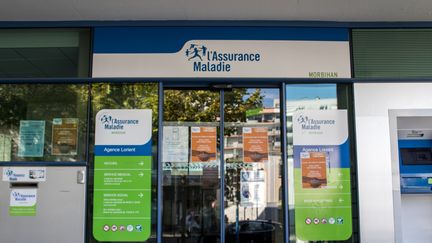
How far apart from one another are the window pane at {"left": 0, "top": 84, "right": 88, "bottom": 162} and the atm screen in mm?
3837

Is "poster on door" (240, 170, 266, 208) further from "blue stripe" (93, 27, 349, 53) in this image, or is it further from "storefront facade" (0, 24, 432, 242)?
"blue stripe" (93, 27, 349, 53)

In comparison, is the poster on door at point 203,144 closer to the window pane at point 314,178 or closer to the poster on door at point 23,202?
the window pane at point 314,178

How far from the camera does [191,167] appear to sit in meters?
5.49

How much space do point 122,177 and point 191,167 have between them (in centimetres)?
82

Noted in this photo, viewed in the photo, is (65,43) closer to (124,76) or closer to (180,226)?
(124,76)

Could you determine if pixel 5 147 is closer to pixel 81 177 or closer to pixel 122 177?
pixel 81 177

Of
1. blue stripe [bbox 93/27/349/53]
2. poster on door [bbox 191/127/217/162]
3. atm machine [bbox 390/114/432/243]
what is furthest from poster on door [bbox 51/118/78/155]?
atm machine [bbox 390/114/432/243]

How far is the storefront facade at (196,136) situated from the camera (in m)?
5.32

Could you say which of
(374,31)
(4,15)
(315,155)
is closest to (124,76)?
(4,15)

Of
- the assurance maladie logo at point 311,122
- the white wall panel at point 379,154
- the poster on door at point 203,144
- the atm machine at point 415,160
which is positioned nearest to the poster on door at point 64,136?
the poster on door at point 203,144

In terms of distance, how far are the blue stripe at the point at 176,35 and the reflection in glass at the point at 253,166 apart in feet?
2.25

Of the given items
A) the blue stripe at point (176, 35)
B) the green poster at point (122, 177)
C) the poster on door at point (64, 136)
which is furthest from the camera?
the blue stripe at point (176, 35)

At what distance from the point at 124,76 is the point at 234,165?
170cm

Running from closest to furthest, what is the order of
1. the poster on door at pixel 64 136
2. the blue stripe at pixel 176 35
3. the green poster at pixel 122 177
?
the green poster at pixel 122 177, the poster on door at pixel 64 136, the blue stripe at pixel 176 35
